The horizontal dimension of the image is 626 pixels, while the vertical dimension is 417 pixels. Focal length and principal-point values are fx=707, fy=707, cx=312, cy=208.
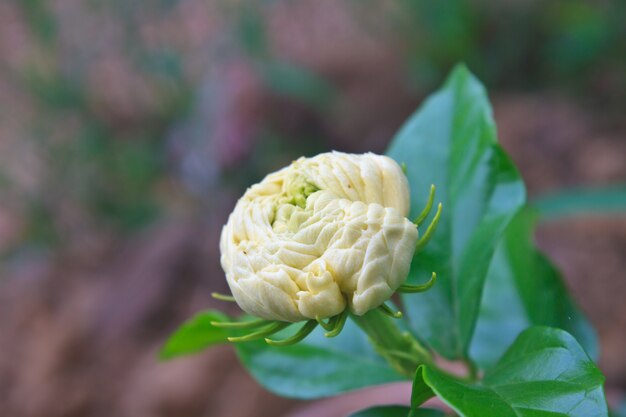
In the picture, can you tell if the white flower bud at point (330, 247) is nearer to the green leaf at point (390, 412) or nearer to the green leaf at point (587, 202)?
the green leaf at point (390, 412)

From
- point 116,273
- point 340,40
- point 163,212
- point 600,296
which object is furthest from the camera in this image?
point 340,40

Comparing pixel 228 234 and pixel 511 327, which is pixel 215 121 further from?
pixel 228 234

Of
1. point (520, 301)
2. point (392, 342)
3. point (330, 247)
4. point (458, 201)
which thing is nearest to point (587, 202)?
point (520, 301)

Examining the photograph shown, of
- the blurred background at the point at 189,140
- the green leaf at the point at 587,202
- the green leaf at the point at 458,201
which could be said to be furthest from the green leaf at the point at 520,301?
the blurred background at the point at 189,140

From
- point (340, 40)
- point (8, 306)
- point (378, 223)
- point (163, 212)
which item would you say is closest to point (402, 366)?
point (378, 223)

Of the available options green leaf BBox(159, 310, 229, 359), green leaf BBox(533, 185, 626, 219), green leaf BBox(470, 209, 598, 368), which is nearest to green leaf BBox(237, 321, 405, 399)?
green leaf BBox(159, 310, 229, 359)
